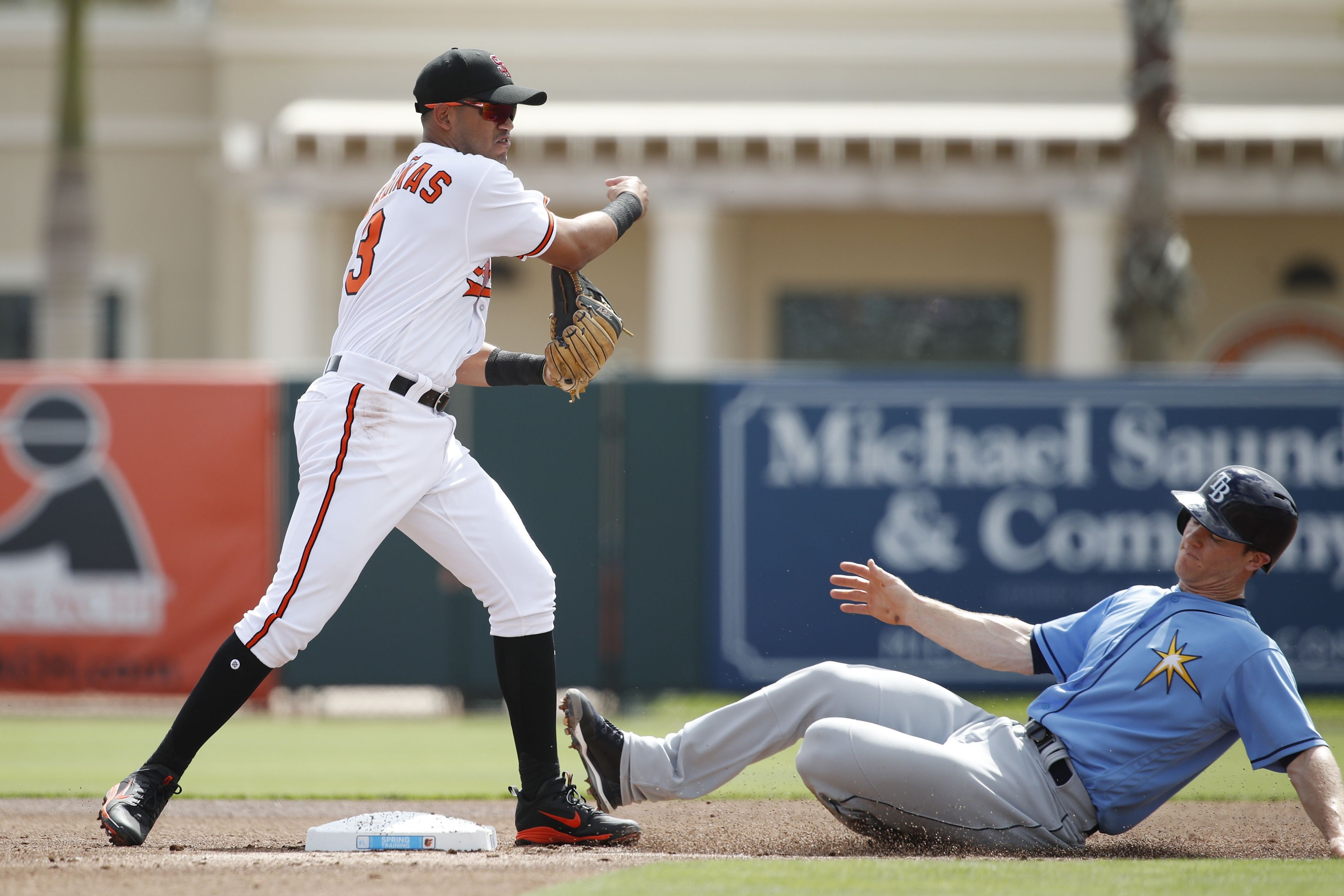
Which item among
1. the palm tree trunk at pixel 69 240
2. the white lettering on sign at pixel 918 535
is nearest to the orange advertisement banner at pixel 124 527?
the white lettering on sign at pixel 918 535

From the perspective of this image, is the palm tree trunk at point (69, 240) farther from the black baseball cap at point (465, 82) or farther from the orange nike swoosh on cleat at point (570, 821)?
the orange nike swoosh on cleat at point (570, 821)

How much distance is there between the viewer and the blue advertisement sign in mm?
9469

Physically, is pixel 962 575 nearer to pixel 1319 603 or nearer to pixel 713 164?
pixel 1319 603

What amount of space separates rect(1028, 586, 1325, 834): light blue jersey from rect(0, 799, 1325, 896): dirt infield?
32 cm

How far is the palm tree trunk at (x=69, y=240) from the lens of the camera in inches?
592

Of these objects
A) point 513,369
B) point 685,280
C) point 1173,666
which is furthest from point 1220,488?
point 685,280

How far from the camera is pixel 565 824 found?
173 inches

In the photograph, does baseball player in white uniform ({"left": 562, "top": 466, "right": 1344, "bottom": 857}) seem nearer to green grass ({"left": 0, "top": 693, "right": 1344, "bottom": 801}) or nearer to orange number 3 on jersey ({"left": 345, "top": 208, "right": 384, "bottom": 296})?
orange number 3 on jersey ({"left": 345, "top": 208, "right": 384, "bottom": 296})

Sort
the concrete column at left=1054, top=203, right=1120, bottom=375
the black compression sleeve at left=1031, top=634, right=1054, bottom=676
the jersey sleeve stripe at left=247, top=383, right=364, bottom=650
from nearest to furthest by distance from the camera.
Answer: the jersey sleeve stripe at left=247, top=383, right=364, bottom=650 → the black compression sleeve at left=1031, top=634, right=1054, bottom=676 → the concrete column at left=1054, top=203, right=1120, bottom=375

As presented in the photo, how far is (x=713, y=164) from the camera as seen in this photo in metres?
15.0

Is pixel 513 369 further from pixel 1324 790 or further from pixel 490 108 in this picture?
pixel 1324 790

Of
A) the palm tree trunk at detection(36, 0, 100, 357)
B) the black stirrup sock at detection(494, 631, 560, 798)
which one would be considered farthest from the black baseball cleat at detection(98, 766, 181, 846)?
the palm tree trunk at detection(36, 0, 100, 357)

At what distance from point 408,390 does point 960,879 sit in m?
1.94

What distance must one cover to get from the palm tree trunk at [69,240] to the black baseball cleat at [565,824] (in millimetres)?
12364
